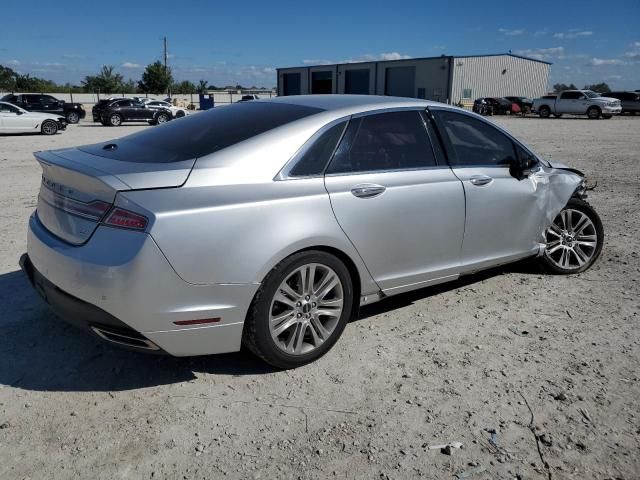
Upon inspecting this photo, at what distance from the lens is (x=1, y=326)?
390 cm

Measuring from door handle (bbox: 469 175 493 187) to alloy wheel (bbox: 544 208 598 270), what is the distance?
1.08 meters

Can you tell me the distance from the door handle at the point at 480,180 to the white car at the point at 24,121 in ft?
70.8

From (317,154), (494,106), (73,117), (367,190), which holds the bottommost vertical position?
(73,117)

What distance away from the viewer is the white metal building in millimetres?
53500

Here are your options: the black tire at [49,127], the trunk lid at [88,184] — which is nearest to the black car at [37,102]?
the black tire at [49,127]

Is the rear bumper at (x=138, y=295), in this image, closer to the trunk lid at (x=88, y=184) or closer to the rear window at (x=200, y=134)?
the trunk lid at (x=88, y=184)

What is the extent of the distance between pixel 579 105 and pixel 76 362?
40.4 m

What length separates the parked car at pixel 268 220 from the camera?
2869 mm

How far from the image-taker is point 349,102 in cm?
394

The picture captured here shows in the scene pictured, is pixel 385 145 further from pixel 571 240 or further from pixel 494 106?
pixel 494 106

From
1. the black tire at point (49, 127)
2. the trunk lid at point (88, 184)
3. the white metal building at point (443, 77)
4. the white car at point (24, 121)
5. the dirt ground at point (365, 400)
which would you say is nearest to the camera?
the dirt ground at point (365, 400)

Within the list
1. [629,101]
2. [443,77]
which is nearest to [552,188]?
[629,101]

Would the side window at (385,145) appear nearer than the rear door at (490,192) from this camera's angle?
Yes

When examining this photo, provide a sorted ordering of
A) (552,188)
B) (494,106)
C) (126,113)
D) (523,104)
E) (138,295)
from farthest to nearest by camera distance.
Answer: (523,104) → (494,106) → (126,113) → (552,188) → (138,295)
